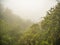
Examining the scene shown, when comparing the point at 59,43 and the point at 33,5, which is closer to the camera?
the point at 59,43

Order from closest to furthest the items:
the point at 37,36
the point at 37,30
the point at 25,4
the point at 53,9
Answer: the point at 53,9
the point at 37,36
the point at 37,30
the point at 25,4

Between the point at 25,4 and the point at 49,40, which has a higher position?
the point at 25,4

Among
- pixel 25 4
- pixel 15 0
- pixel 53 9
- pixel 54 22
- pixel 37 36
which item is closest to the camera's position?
pixel 54 22

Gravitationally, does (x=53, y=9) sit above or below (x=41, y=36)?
above

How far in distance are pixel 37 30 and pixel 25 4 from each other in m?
7.61

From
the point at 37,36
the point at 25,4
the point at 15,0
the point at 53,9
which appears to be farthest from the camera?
the point at 25,4

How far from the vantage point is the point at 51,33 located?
4.75m

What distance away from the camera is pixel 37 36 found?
17.7ft

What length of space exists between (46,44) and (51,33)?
51 cm

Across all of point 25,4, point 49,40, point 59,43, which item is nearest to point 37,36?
point 49,40

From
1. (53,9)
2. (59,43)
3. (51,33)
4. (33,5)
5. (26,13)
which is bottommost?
(59,43)

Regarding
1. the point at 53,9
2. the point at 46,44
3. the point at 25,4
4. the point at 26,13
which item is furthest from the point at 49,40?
the point at 25,4

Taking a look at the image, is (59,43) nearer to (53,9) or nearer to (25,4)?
(53,9)

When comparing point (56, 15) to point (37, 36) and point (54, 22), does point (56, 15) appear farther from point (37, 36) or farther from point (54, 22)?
point (37, 36)
